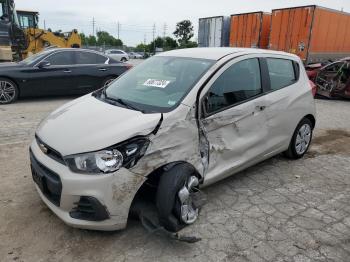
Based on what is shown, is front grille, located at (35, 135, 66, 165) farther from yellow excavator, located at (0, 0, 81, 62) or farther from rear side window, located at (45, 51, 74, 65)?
yellow excavator, located at (0, 0, 81, 62)

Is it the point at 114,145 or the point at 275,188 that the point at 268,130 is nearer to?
the point at 275,188

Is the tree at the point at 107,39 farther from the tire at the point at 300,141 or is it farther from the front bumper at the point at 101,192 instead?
the front bumper at the point at 101,192

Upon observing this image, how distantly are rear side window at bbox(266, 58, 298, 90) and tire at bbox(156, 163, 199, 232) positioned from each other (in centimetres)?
199

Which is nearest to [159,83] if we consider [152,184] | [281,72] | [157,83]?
[157,83]

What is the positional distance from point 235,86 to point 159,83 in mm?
847

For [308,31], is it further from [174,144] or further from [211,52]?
[174,144]

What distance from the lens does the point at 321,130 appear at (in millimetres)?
7059

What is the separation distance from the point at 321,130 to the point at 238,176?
342 cm

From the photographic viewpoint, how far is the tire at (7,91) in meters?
8.61

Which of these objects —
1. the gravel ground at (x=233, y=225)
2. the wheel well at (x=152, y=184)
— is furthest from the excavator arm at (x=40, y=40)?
the wheel well at (x=152, y=184)

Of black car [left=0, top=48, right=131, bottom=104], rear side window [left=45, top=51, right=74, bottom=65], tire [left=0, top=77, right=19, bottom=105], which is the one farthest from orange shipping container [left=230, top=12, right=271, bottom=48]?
tire [left=0, top=77, right=19, bottom=105]

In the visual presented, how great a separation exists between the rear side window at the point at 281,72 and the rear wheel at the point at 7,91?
6.84 metres

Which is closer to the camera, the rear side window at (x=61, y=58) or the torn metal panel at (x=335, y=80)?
the rear side window at (x=61, y=58)

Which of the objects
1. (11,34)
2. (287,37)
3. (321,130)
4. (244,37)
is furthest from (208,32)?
(321,130)
